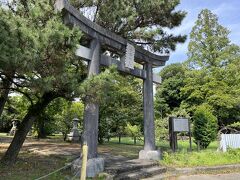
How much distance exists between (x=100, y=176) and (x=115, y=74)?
2.49 meters

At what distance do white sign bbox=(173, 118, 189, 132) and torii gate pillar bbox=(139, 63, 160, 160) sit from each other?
7.03 feet

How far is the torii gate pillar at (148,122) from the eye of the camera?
9.39 metres

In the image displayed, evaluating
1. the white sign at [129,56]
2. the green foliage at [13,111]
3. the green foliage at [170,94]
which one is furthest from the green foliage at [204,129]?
the green foliage at [170,94]

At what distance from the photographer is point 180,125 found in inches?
467

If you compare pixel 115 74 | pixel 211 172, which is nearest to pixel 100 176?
pixel 115 74

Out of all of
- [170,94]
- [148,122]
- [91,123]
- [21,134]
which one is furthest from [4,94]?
[170,94]

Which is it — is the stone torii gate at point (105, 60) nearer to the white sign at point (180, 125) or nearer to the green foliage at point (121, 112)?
the white sign at point (180, 125)

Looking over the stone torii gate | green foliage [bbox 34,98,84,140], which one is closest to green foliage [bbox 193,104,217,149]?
the stone torii gate

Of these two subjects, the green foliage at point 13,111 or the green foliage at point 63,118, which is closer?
the green foliage at point 63,118

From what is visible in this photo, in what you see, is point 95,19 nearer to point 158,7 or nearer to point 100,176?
point 158,7

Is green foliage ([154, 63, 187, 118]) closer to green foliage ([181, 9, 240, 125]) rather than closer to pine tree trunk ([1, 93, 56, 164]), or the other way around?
green foliage ([181, 9, 240, 125])

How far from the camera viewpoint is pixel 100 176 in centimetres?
672

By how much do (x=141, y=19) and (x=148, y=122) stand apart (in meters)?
3.50

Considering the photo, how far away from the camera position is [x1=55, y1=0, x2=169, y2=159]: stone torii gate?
22.9 feet
